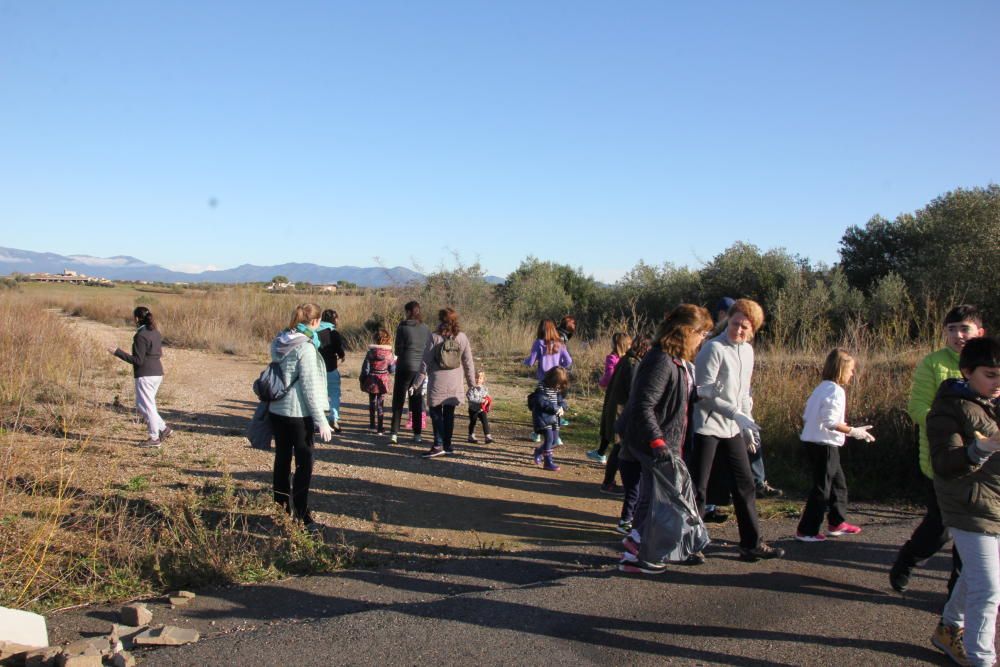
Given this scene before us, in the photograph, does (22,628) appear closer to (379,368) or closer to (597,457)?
(597,457)

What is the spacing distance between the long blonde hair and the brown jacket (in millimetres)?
4939

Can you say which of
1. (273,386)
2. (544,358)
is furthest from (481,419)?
(273,386)

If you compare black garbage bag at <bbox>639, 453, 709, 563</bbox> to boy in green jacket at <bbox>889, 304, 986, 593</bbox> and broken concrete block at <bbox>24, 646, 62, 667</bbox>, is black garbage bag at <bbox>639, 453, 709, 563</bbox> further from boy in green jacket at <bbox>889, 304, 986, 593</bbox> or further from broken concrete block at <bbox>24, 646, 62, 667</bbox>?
broken concrete block at <bbox>24, 646, 62, 667</bbox>

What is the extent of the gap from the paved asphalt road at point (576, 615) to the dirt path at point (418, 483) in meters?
0.73

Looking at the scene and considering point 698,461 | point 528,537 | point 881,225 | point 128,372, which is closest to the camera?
point 698,461

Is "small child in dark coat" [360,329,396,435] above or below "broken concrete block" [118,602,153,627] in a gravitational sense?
above

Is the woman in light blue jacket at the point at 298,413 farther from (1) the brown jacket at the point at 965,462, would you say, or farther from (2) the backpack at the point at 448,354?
(1) the brown jacket at the point at 965,462

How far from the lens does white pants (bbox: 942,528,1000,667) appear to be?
3.64 metres

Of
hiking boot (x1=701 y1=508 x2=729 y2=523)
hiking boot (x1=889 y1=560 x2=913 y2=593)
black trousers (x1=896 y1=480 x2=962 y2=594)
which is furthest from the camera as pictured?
hiking boot (x1=701 y1=508 x2=729 y2=523)

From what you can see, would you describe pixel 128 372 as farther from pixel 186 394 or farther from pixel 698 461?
pixel 698 461

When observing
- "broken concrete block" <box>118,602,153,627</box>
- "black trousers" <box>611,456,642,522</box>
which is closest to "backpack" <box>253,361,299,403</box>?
"broken concrete block" <box>118,602,153,627</box>

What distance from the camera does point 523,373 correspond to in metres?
18.5

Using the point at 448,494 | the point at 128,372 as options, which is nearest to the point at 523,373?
the point at 128,372

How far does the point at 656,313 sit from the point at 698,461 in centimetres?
2019
